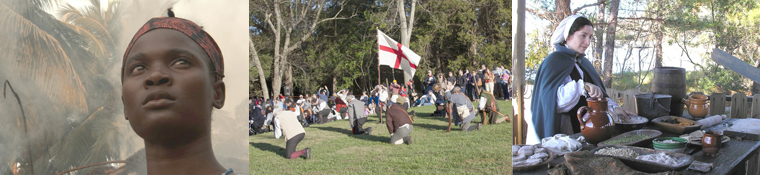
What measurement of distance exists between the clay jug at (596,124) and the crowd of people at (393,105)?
3824 millimetres

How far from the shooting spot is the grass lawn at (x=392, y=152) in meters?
6.03

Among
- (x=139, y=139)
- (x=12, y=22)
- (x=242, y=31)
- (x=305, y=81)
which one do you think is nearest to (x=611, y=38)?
(x=242, y=31)

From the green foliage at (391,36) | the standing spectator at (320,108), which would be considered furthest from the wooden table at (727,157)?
the standing spectator at (320,108)

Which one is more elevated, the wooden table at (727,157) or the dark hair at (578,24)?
the dark hair at (578,24)

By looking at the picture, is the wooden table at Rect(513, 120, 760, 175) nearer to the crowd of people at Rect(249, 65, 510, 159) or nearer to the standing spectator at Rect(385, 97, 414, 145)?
the standing spectator at Rect(385, 97, 414, 145)

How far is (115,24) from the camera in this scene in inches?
123

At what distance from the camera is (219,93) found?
2.99m

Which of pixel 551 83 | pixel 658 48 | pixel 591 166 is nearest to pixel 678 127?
pixel 658 48

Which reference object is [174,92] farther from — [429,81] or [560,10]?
[429,81]

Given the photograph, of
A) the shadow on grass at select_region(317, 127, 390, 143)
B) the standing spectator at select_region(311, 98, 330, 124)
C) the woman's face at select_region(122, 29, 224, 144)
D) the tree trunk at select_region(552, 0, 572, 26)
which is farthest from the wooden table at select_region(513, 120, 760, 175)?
the standing spectator at select_region(311, 98, 330, 124)

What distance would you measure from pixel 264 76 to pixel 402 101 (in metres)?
2.50

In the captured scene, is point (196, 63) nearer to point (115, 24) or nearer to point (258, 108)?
point (115, 24)

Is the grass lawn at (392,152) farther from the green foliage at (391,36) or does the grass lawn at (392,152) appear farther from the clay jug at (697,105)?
the clay jug at (697,105)

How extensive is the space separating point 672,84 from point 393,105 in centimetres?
376
